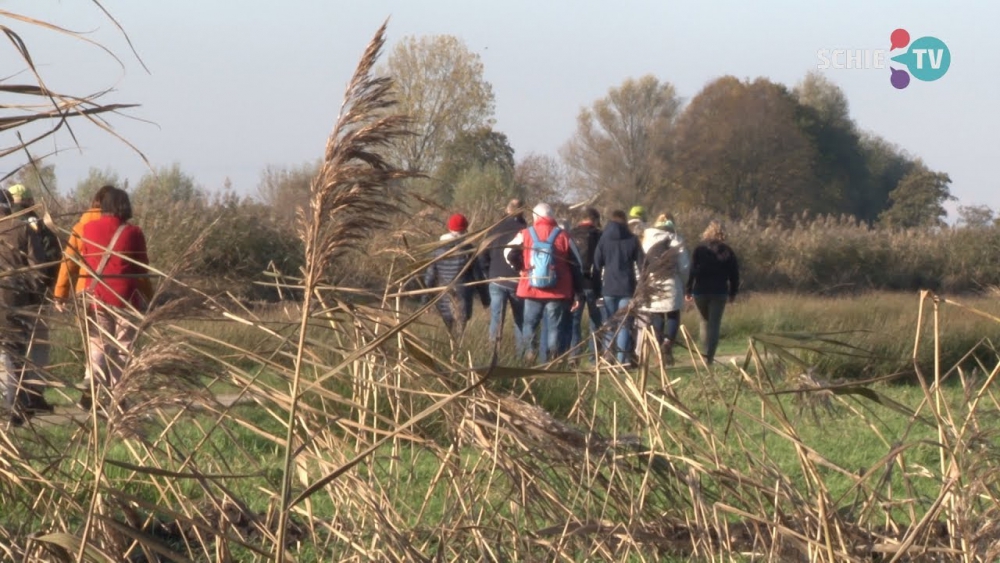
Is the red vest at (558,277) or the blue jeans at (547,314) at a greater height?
the red vest at (558,277)

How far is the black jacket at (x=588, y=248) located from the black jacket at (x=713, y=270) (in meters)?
1.01

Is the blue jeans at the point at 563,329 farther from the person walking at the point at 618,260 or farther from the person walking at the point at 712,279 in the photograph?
the person walking at the point at 712,279

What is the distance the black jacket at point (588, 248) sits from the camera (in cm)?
1197

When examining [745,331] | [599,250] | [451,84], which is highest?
[451,84]

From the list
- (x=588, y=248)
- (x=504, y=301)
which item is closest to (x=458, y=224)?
(x=504, y=301)

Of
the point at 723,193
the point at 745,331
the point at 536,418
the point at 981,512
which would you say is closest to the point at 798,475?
the point at 981,512

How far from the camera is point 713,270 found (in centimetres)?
1227

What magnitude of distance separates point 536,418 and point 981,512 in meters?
1.19

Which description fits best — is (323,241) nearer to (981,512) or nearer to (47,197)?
(47,197)

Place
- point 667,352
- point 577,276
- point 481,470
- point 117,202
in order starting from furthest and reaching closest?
point 577,276, point 117,202, point 667,352, point 481,470

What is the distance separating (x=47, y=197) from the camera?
232 cm

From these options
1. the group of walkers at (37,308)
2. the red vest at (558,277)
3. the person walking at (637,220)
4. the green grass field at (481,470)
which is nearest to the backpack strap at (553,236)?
the red vest at (558,277)

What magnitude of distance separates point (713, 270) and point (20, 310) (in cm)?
1046

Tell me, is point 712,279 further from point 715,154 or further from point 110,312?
point 715,154
